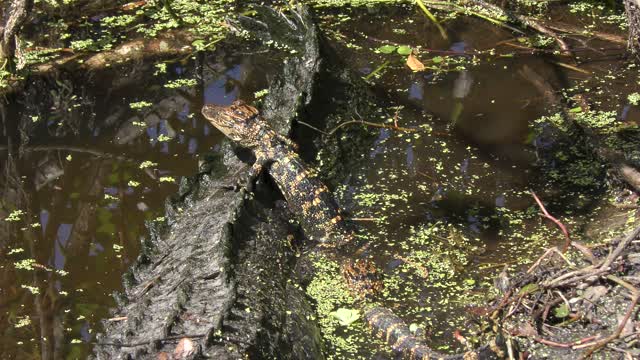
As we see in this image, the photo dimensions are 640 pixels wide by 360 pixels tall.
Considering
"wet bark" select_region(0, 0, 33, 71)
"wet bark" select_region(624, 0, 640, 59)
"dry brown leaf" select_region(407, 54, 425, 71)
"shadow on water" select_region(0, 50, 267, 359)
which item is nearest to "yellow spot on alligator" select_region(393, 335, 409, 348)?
"shadow on water" select_region(0, 50, 267, 359)

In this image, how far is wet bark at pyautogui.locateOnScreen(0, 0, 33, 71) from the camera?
5418 millimetres

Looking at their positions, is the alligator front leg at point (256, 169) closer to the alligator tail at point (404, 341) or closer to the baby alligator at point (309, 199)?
the baby alligator at point (309, 199)

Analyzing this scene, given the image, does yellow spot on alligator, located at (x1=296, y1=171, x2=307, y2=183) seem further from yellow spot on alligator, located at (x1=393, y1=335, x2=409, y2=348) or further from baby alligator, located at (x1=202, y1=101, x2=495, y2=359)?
yellow spot on alligator, located at (x1=393, y1=335, x2=409, y2=348)

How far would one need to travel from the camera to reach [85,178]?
207 inches

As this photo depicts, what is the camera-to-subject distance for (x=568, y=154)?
5270 mm

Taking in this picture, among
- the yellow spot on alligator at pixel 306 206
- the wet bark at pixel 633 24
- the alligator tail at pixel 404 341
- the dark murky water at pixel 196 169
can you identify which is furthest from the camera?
the wet bark at pixel 633 24

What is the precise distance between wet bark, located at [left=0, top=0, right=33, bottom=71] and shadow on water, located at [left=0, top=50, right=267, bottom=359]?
10.3 inches

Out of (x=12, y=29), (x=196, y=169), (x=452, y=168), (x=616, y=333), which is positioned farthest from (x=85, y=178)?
(x=616, y=333)

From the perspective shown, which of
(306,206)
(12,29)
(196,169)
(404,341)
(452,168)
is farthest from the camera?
(12,29)

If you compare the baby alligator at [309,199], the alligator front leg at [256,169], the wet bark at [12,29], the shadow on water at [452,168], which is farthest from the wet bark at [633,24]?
the wet bark at [12,29]

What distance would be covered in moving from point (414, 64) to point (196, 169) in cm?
194

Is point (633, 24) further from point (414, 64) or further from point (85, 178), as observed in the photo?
point (85, 178)

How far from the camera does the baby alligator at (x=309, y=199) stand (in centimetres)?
390

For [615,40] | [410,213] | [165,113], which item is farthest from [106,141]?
[615,40]
